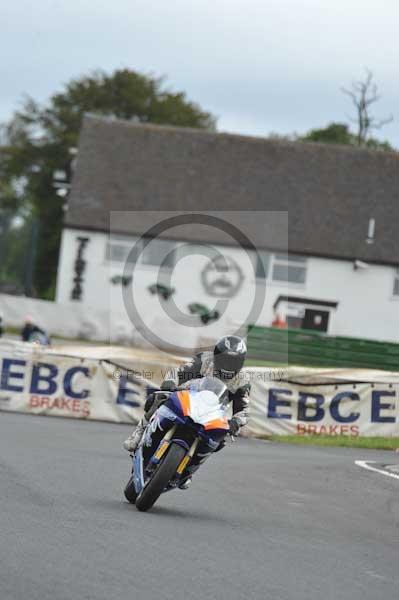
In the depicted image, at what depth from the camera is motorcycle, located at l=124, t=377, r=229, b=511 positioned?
401 inches

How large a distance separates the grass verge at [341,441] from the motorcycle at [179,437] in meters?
10.6

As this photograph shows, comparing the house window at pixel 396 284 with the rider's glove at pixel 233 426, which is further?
the house window at pixel 396 284

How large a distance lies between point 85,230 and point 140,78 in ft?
60.6

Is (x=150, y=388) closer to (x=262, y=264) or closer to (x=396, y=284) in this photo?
(x=262, y=264)

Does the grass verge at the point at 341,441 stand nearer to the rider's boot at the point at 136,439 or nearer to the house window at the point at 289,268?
the rider's boot at the point at 136,439

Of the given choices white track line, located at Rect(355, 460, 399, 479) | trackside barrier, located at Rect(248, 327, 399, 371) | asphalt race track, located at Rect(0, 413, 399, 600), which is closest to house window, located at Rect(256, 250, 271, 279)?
trackside barrier, located at Rect(248, 327, 399, 371)

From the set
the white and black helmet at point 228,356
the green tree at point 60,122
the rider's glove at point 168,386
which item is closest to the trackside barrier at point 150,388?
the white and black helmet at point 228,356

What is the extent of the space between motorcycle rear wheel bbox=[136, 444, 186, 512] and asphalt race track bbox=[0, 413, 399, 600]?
0.15 m

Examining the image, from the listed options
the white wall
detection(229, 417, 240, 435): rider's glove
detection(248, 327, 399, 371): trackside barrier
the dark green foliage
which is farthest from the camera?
the dark green foliage

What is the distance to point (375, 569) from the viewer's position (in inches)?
335

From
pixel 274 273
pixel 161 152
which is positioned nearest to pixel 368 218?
pixel 274 273

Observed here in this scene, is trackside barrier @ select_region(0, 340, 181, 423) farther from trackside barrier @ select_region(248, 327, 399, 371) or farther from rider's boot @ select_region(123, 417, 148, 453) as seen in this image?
trackside barrier @ select_region(248, 327, 399, 371)

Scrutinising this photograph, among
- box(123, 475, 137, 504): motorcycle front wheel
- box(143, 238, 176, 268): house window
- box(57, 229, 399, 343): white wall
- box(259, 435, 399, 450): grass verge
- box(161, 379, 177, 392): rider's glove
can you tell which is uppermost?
box(143, 238, 176, 268): house window

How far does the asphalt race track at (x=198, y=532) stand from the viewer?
23.6 ft
